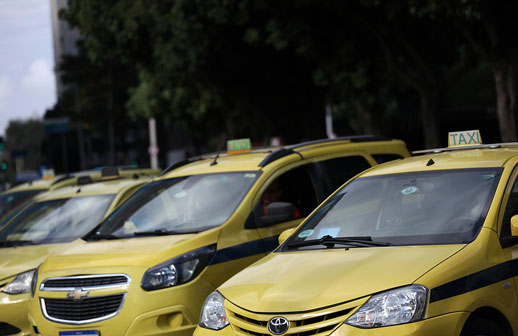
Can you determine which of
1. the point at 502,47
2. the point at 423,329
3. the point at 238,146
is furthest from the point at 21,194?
the point at 423,329

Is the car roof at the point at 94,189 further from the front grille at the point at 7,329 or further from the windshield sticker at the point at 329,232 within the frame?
the windshield sticker at the point at 329,232

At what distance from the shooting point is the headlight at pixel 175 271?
691 centimetres

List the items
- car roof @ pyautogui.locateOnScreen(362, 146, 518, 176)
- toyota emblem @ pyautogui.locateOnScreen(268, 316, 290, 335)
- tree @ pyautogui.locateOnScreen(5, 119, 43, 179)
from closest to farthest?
toyota emblem @ pyautogui.locateOnScreen(268, 316, 290, 335) < car roof @ pyautogui.locateOnScreen(362, 146, 518, 176) < tree @ pyautogui.locateOnScreen(5, 119, 43, 179)

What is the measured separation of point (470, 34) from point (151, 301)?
12.4 meters

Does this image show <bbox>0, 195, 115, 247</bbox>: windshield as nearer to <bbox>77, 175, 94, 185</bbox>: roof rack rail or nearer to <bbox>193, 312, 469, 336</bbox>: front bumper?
<bbox>77, 175, 94, 185</bbox>: roof rack rail

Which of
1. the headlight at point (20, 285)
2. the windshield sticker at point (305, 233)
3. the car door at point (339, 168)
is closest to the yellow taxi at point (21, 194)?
the headlight at point (20, 285)

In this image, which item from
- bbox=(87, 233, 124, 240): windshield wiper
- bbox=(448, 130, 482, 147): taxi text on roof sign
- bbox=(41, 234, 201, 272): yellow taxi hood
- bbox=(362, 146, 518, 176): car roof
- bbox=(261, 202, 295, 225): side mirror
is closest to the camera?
bbox=(362, 146, 518, 176): car roof

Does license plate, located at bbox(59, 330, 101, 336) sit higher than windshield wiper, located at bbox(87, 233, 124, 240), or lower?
lower

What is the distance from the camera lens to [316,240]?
19.5 ft

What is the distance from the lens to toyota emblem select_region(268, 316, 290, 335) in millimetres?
4879

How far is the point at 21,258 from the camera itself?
915 cm

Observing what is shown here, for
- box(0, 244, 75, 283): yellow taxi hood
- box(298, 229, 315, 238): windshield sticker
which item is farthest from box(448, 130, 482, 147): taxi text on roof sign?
box(0, 244, 75, 283): yellow taxi hood

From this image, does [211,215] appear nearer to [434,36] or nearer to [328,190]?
[328,190]

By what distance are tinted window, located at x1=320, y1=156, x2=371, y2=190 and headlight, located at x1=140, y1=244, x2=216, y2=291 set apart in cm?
202
